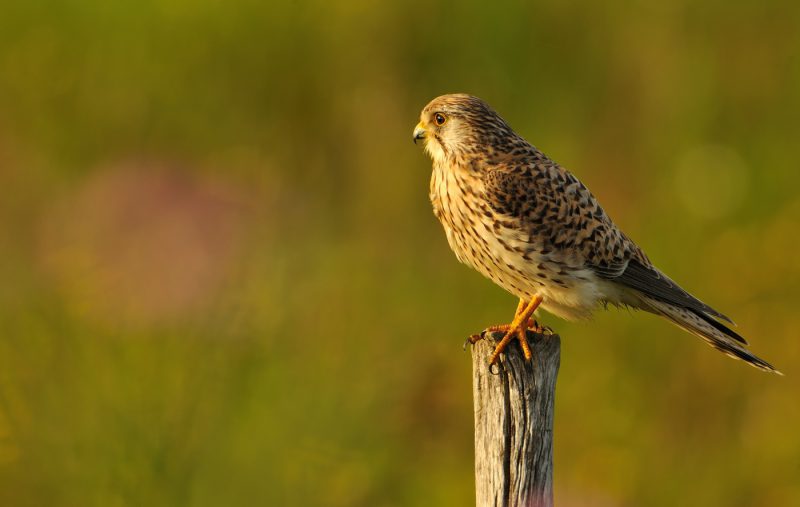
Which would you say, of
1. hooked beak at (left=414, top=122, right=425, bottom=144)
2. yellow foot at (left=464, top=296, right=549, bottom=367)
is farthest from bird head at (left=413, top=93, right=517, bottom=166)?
yellow foot at (left=464, top=296, right=549, bottom=367)

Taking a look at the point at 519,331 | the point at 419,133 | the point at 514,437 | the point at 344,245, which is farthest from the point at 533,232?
the point at 344,245

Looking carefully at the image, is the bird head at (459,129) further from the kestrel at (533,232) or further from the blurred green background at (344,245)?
the blurred green background at (344,245)

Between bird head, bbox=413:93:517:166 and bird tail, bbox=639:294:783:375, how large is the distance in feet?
2.86

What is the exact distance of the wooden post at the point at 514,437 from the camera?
340 cm

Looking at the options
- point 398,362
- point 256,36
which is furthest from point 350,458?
point 256,36

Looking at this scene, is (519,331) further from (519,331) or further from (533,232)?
(533,232)

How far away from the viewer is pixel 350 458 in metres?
4.89

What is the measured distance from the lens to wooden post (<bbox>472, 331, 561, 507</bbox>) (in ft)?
11.1

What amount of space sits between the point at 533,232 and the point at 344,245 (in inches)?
93.9

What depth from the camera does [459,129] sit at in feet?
14.7

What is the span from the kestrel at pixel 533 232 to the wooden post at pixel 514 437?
0.44 metres

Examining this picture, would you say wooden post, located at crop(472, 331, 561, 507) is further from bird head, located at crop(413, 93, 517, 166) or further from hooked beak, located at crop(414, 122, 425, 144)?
hooked beak, located at crop(414, 122, 425, 144)

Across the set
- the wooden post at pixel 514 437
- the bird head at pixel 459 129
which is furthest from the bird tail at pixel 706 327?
the wooden post at pixel 514 437

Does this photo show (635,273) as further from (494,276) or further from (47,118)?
(47,118)
